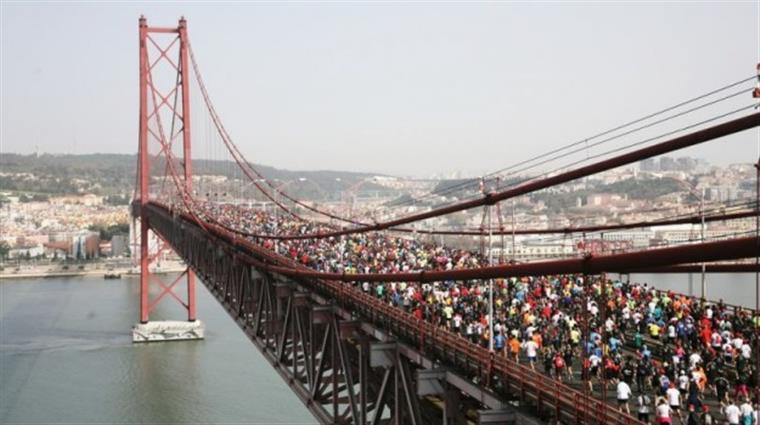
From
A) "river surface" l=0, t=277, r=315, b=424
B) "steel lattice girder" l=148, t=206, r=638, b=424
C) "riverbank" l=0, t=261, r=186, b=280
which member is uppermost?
"steel lattice girder" l=148, t=206, r=638, b=424

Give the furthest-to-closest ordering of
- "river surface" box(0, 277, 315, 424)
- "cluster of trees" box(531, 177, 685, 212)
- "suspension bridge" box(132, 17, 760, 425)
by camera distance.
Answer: "cluster of trees" box(531, 177, 685, 212), "river surface" box(0, 277, 315, 424), "suspension bridge" box(132, 17, 760, 425)

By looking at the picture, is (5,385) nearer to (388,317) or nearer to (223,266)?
(223,266)

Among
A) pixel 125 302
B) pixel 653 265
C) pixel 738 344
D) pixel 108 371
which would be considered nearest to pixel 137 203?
pixel 125 302

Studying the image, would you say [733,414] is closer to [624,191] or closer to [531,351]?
[531,351]

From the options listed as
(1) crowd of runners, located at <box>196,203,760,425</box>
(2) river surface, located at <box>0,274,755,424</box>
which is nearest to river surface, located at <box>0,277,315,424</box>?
(2) river surface, located at <box>0,274,755,424</box>

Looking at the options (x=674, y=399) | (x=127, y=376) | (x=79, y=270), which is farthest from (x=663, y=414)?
(x=79, y=270)

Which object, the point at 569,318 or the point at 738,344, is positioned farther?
the point at 569,318

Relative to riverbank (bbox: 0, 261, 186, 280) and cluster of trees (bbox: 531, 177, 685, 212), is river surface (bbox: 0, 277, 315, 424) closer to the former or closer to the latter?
cluster of trees (bbox: 531, 177, 685, 212)
